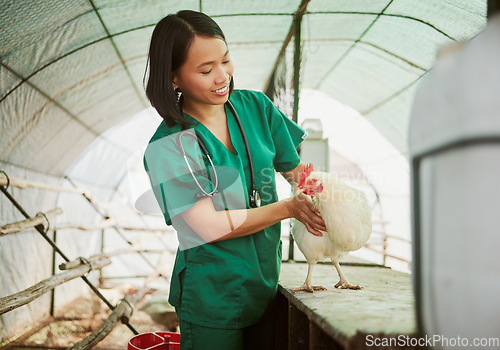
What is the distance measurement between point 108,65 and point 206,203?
363 centimetres

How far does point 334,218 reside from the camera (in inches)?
67.6

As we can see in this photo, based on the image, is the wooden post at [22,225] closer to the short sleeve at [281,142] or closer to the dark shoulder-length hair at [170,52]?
the dark shoulder-length hair at [170,52]

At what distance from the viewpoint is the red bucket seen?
2.47 meters

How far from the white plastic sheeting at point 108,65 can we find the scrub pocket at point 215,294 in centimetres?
227

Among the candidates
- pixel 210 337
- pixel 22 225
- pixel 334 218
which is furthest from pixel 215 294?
pixel 22 225

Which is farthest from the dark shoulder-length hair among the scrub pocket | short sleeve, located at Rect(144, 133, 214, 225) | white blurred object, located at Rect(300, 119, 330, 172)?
white blurred object, located at Rect(300, 119, 330, 172)

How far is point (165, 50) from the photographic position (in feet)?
4.93

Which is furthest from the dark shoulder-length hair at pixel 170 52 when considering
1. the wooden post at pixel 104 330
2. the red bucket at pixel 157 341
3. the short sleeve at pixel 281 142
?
the wooden post at pixel 104 330

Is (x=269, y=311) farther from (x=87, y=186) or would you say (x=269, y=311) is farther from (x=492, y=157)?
(x=87, y=186)

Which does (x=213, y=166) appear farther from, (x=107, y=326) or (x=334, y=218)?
(x=107, y=326)

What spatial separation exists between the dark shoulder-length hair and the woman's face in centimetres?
3

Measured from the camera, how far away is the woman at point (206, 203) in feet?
4.75

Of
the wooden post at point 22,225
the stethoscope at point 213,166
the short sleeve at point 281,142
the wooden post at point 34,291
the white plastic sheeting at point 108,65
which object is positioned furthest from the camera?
the white plastic sheeting at point 108,65

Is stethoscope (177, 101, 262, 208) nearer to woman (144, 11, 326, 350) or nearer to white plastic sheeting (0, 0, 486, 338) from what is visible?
woman (144, 11, 326, 350)
